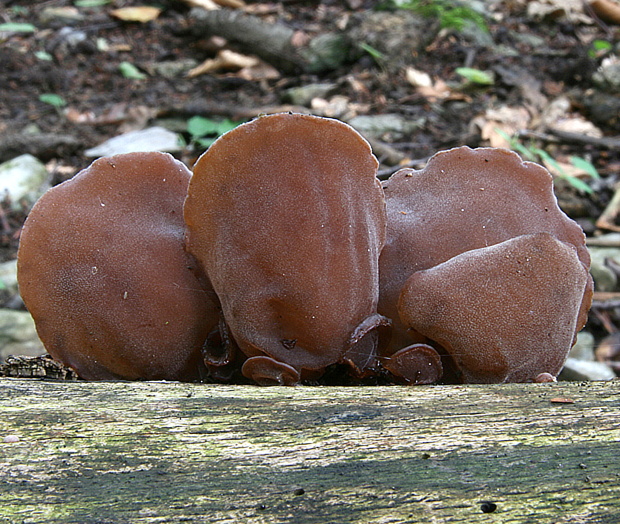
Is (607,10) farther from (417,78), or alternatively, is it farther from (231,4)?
(231,4)

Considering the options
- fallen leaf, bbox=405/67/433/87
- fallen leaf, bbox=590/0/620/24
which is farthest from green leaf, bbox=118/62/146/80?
fallen leaf, bbox=590/0/620/24

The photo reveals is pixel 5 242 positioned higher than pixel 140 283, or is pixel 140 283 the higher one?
pixel 140 283

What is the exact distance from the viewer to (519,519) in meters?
1.04

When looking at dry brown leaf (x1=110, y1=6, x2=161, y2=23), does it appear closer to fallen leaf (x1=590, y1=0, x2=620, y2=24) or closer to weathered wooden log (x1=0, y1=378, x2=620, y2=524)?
fallen leaf (x1=590, y1=0, x2=620, y2=24)

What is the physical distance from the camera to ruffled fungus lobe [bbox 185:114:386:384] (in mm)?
1407

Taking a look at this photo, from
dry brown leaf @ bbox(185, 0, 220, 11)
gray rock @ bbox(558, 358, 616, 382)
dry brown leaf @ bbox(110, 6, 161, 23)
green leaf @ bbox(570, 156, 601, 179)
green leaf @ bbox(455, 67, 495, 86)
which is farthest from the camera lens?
dry brown leaf @ bbox(110, 6, 161, 23)

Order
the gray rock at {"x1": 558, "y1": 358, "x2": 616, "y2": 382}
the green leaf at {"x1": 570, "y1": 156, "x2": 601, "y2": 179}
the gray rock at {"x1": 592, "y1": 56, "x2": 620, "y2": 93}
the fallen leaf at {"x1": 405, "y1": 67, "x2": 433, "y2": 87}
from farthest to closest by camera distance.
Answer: the fallen leaf at {"x1": 405, "y1": 67, "x2": 433, "y2": 87} < the gray rock at {"x1": 592, "y1": 56, "x2": 620, "y2": 93} < the green leaf at {"x1": 570, "y1": 156, "x2": 601, "y2": 179} < the gray rock at {"x1": 558, "y1": 358, "x2": 616, "y2": 382}

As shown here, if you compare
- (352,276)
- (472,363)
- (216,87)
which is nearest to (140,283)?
(352,276)

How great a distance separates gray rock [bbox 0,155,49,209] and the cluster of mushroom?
291 cm

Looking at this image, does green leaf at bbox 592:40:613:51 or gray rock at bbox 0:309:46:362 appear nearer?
gray rock at bbox 0:309:46:362

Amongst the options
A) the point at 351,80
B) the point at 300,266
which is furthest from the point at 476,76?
the point at 300,266

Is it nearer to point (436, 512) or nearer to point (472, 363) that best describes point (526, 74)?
point (472, 363)

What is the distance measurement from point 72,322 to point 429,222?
935mm

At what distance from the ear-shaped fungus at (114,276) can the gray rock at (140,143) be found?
2.86m
